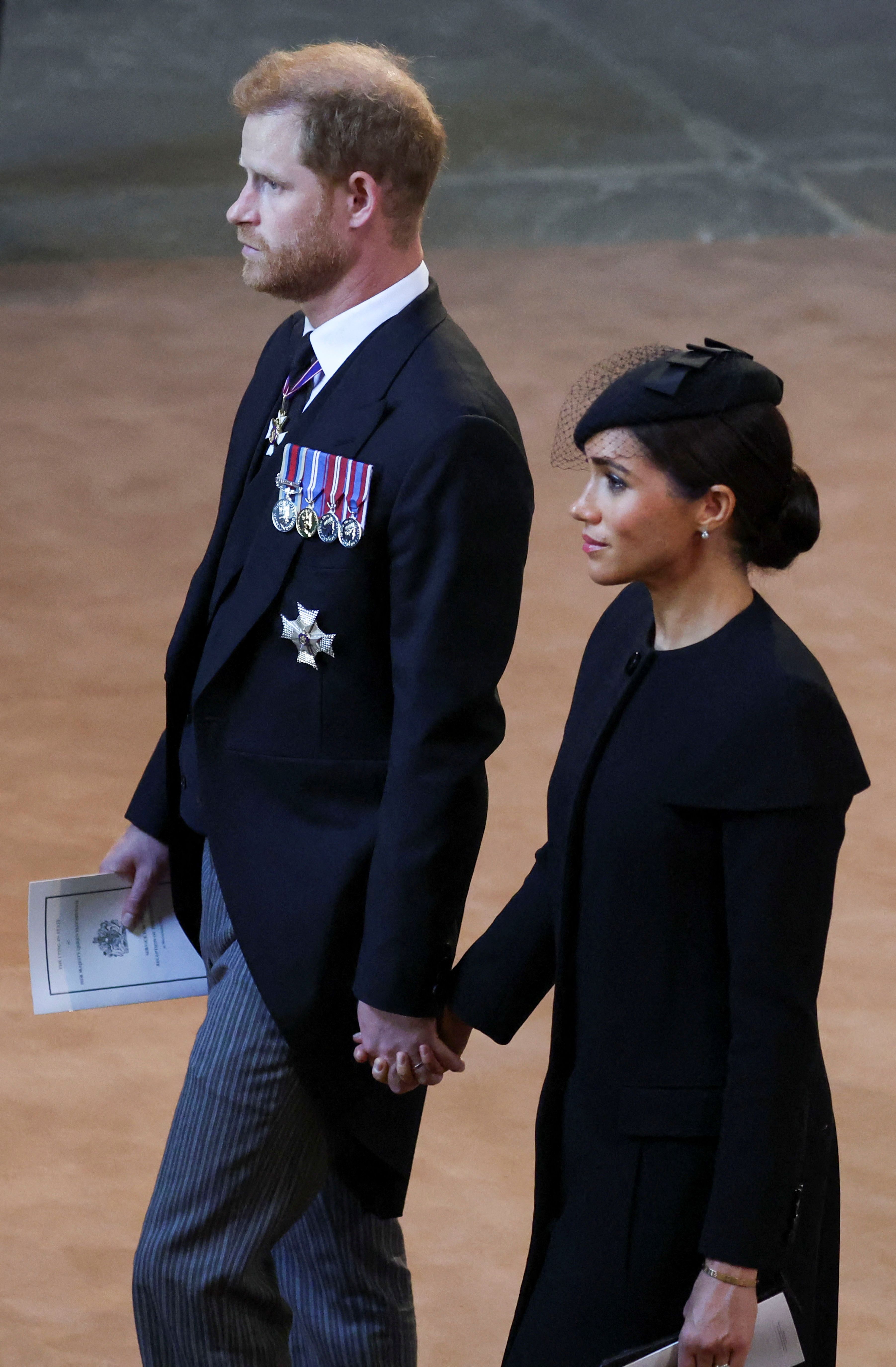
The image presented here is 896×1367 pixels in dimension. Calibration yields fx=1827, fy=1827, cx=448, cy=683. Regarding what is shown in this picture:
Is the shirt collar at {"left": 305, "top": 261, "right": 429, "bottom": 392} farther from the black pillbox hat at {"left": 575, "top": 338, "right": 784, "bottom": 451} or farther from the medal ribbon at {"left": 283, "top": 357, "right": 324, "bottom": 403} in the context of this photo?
the black pillbox hat at {"left": 575, "top": 338, "right": 784, "bottom": 451}

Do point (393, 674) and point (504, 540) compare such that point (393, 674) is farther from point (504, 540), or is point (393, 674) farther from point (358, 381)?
point (358, 381)

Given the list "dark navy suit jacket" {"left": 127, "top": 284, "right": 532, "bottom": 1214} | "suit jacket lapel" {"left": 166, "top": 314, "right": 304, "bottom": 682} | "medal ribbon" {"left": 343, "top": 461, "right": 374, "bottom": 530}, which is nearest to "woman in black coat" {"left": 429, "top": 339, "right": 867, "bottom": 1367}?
"dark navy suit jacket" {"left": 127, "top": 284, "right": 532, "bottom": 1214}

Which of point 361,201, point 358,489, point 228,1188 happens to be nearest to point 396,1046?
point 228,1188

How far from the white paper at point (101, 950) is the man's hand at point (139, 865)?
0.01 m

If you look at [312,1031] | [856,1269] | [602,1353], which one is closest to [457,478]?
[312,1031]

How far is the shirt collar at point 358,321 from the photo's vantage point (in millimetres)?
2180

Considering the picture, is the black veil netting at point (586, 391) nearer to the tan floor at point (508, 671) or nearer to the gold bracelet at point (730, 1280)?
the gold bracelet at point (730, 1280)

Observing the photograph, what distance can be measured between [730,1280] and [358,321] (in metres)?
1.16

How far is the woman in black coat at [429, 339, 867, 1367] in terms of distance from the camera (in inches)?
67.8

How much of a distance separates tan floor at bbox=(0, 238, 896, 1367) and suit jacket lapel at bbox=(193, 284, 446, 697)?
1233mm

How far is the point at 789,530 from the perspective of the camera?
5.84ft

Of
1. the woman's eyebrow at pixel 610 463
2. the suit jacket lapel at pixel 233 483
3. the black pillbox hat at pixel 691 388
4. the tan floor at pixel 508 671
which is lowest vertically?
the tan floor at pixel 508 671

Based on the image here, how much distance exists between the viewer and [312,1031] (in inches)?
84.8

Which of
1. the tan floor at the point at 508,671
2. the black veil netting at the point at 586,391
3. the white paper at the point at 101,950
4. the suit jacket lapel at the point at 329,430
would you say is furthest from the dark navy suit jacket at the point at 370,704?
the tan floor at the point at 508,671
